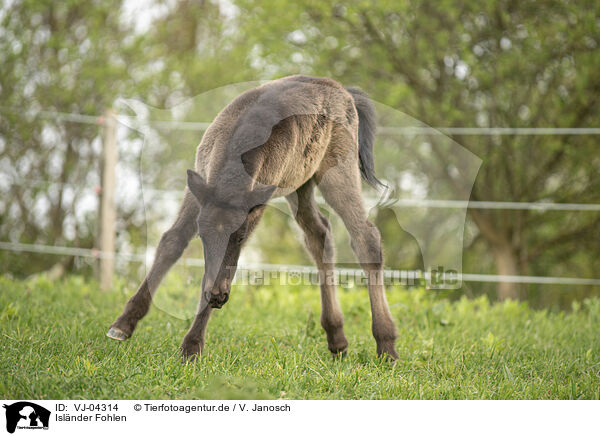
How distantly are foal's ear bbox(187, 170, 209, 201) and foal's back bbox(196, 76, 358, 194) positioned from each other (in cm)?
9

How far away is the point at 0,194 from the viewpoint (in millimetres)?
7234

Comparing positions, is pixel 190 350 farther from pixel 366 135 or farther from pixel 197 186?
pixel 366 135

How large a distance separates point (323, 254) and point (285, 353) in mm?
814

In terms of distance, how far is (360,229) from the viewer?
3.71m

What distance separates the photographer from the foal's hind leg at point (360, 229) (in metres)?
3.69

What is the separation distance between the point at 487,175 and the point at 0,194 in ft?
22.1

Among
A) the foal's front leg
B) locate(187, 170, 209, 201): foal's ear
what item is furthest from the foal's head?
the foal's front leg

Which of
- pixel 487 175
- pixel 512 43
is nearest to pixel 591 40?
pixel 512 43

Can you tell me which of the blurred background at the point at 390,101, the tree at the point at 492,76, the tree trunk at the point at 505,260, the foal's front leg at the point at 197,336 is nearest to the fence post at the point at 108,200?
the blurred background at the point at 390,101

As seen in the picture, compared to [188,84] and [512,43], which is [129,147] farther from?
[512,43]

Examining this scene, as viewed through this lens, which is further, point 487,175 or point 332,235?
point 487,175

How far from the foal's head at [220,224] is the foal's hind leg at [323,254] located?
1030 mm
